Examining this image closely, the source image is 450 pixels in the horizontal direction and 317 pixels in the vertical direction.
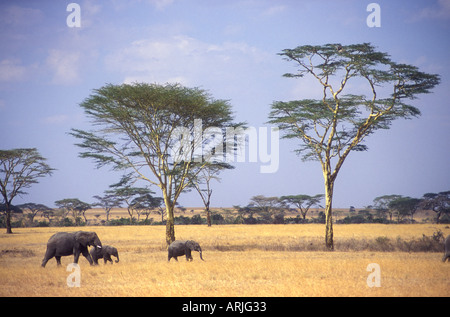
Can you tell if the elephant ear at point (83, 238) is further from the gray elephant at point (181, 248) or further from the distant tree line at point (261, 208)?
the distant tree line at point (261, 208)

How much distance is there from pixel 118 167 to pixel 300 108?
10.6 meters

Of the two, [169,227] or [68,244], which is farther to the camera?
[169,227]

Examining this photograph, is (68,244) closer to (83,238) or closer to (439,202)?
(83,238)

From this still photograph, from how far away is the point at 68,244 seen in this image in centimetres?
1415

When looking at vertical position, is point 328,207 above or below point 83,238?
above

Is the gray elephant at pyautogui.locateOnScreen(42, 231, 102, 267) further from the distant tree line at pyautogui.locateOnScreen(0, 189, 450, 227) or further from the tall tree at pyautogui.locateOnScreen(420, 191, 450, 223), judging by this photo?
the tall tree at pyautogui.locateOnScreen(420, 191, 450, 223)

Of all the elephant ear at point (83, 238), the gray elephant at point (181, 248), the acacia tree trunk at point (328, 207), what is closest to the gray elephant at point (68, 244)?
the elephant ear at point (83, 238)

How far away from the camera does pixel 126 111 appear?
21766 mm

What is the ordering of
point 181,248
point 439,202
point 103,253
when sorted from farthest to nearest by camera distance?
point 439,202, point 181,248, point 103,253

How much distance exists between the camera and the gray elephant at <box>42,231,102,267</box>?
1405cm

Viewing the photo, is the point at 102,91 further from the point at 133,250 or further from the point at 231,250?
the point at 231,250

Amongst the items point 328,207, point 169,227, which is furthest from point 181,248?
point 328,207

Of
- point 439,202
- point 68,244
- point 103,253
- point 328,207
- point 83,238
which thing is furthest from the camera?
point 439,202
